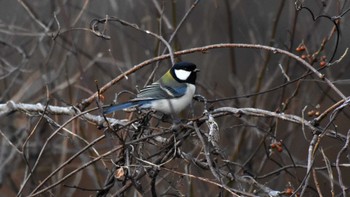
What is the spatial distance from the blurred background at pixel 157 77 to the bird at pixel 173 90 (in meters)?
0.16

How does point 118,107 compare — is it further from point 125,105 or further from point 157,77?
point 157,77

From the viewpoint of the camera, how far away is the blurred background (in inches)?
183

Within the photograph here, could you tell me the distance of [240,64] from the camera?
31.6 ft

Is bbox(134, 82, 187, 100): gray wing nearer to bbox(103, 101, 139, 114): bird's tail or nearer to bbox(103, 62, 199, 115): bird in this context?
bbox(103, 62, 199, 115): bird

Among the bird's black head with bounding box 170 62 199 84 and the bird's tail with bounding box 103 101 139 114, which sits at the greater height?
the bird's black head with bounding box 170 62 199 84

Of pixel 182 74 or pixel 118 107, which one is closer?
pixel 118 107

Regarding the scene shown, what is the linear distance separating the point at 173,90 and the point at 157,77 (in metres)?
1.03

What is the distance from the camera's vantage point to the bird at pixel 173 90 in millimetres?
4305

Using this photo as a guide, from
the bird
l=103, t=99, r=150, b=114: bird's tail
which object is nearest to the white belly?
the bird

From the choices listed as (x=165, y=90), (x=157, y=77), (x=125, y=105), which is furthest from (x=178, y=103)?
(x=157, y=77)

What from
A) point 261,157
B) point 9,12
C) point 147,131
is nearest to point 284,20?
point 9,12

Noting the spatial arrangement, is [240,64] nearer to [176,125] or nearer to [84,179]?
[84,179]

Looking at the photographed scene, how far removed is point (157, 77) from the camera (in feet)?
18.7

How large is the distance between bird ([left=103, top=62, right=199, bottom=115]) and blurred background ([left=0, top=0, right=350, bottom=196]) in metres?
0.16
